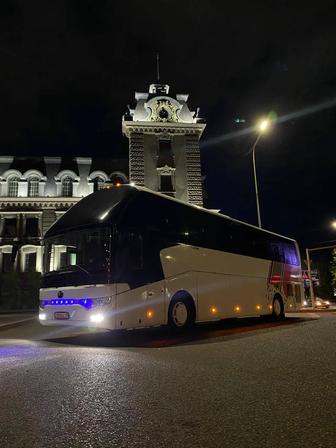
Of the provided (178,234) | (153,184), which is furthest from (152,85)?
(178,234)

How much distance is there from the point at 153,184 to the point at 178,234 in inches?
958

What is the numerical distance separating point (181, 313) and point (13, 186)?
28932mm

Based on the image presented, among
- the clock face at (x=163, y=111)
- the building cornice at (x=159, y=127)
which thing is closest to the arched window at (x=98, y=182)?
the building cornice at (x=159, y=127)

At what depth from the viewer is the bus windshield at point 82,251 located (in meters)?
9.10

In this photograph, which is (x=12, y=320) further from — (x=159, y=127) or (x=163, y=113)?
(x=163, y=113)

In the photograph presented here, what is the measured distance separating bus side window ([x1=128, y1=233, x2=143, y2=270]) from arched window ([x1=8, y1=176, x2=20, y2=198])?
28.4m

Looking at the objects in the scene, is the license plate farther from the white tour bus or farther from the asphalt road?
the asphalt road

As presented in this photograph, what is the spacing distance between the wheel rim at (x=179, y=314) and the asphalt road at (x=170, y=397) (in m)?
2.45

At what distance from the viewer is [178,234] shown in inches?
436

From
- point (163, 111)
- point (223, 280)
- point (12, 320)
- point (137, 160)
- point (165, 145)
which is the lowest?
point (12, 320)

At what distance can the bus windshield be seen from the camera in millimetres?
9102

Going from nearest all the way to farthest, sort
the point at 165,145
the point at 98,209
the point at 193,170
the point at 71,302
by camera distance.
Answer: the point at 71,302 → the point at 98,209 → the point at 193,170 → the point at 165,145

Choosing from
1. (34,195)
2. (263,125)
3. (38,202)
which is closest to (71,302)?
(263,125)

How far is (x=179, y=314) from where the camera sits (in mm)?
10711
